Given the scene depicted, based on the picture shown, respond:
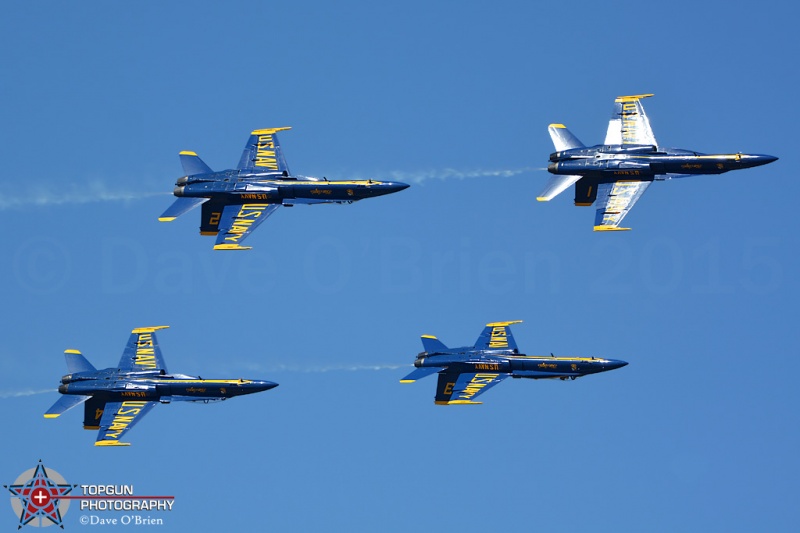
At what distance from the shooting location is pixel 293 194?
166 m

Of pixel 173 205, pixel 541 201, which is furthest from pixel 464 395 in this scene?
pixel 173 205

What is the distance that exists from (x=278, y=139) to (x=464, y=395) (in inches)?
962

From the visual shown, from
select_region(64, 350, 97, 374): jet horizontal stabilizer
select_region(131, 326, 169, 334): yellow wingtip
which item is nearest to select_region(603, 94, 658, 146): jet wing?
select_region(131, 326, 169, 334): yellow wingtip

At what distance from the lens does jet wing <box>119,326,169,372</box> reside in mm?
162750

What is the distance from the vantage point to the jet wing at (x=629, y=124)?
6619 inches

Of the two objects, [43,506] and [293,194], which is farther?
[293,194]

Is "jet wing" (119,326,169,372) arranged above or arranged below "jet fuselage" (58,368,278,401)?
above

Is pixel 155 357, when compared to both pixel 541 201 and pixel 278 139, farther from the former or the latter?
pixel 541 201

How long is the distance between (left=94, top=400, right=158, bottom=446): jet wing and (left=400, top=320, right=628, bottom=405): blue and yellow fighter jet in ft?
66.6

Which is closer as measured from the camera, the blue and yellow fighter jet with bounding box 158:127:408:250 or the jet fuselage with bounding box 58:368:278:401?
the jet fuselage with bounding box 58:368:278:401

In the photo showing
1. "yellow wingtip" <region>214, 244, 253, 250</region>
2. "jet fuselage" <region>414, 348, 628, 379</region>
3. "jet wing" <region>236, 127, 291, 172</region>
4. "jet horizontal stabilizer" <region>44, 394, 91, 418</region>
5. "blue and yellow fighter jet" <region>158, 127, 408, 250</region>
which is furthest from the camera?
"jet wing" <region>236, 127, 291, 172</region>

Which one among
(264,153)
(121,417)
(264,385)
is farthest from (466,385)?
(121,417)

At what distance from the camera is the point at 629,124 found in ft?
554

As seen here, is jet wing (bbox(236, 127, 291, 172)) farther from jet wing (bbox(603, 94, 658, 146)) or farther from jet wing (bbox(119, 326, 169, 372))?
jet wing (bbox(603, 94, 658, 146))
